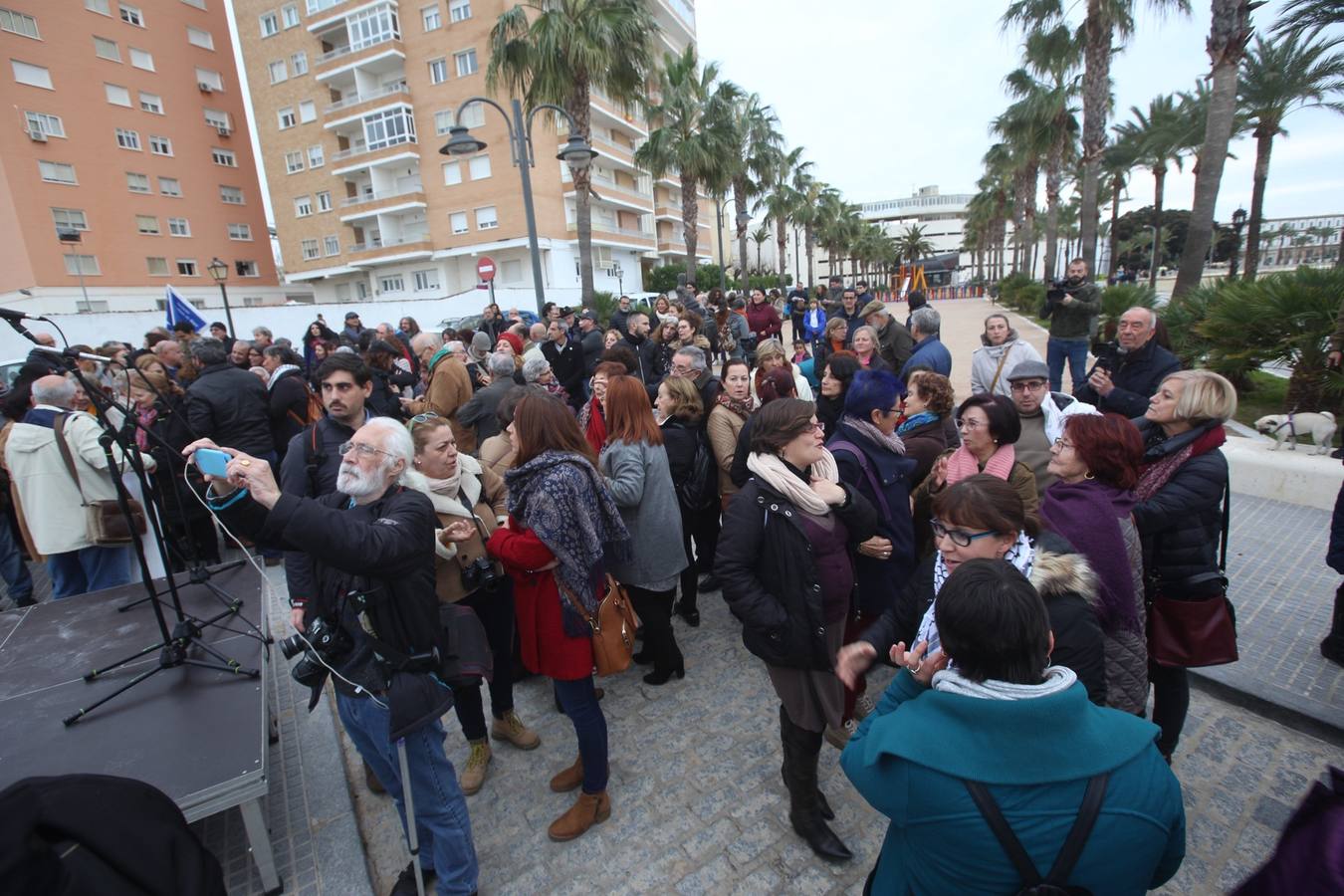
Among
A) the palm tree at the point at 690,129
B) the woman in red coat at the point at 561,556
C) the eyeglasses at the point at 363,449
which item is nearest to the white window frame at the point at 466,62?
the palm tree at the point at 690,129

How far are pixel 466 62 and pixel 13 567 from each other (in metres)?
35.6

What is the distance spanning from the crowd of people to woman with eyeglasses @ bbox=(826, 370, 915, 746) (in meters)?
0.02

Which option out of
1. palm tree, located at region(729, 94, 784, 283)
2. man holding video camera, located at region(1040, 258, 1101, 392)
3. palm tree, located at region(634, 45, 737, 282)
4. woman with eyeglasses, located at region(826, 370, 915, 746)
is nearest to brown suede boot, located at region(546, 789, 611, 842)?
woman with eyeglasses, located at region(826, 370, 915, 746)

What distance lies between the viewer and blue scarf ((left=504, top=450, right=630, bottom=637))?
100 inches

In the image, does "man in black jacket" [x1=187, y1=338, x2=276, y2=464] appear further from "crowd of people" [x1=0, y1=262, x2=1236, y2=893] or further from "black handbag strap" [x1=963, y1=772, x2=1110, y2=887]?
"black handbag strap" [x1=963, y1=772, x2=1110, y2=887]

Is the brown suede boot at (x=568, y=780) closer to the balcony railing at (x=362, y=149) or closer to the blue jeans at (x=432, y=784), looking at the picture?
the blue jeans at (x=432, y=784)

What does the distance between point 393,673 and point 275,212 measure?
1837 inches

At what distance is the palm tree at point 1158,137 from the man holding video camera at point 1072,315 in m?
30.3

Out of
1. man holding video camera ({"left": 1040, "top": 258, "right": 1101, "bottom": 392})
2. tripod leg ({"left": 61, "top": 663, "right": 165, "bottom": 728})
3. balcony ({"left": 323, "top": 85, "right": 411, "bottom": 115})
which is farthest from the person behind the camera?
balcony ({"left": 323, "top": 85, "right": 411, "bottom": 115})

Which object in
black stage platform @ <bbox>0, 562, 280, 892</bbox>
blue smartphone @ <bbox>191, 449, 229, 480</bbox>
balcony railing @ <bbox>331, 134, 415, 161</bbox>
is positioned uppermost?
balcony railing @ <bbox>331, 134, 415, 161</bbox>

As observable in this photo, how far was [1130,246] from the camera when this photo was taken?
183 ft

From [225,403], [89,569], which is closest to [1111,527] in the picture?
[225,403]

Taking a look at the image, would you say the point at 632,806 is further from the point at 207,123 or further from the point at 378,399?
the point at 207,123

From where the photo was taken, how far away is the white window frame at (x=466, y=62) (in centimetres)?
3228
